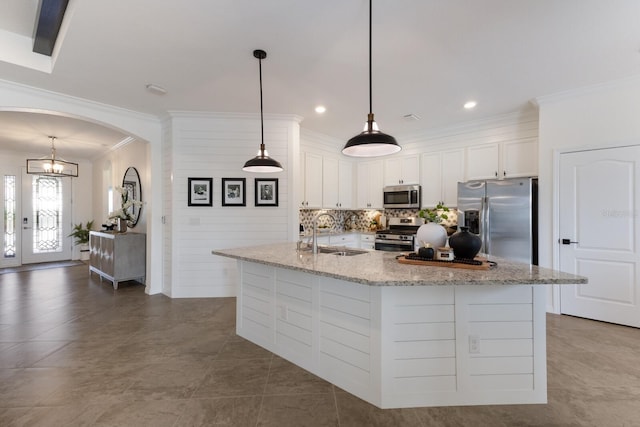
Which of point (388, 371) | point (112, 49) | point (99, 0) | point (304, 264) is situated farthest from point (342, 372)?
point (112, 49)

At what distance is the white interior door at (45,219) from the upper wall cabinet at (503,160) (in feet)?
→ 30.4

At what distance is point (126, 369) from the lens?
2250mm

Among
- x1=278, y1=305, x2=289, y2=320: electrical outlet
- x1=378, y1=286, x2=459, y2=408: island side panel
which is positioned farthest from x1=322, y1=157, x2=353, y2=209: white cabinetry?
x1=378, y1=286, x2=459, y2=408: island side panel

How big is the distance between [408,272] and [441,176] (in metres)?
3.35

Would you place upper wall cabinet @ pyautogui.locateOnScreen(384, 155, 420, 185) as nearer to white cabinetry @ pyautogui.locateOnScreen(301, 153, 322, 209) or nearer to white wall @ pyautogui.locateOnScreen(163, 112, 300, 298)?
white cabinetry @ pyautogui.locateOnScreen(301, 153, 322, 209)

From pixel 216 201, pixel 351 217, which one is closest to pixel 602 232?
pixel 351 217

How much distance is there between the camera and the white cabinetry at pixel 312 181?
4.82 m

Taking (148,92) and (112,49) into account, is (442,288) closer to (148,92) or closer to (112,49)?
(112,49)

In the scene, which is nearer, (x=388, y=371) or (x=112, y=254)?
(x=388, y=371)

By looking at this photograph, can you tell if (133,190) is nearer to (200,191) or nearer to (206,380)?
(200,191)

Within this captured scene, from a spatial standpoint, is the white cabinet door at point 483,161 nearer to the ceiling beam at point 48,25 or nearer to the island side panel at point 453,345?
the island side panel at point 453,345

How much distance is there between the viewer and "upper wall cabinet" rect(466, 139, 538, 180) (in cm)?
387

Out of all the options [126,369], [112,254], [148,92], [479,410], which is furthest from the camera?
[112,254]

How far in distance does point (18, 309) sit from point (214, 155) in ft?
10.4
